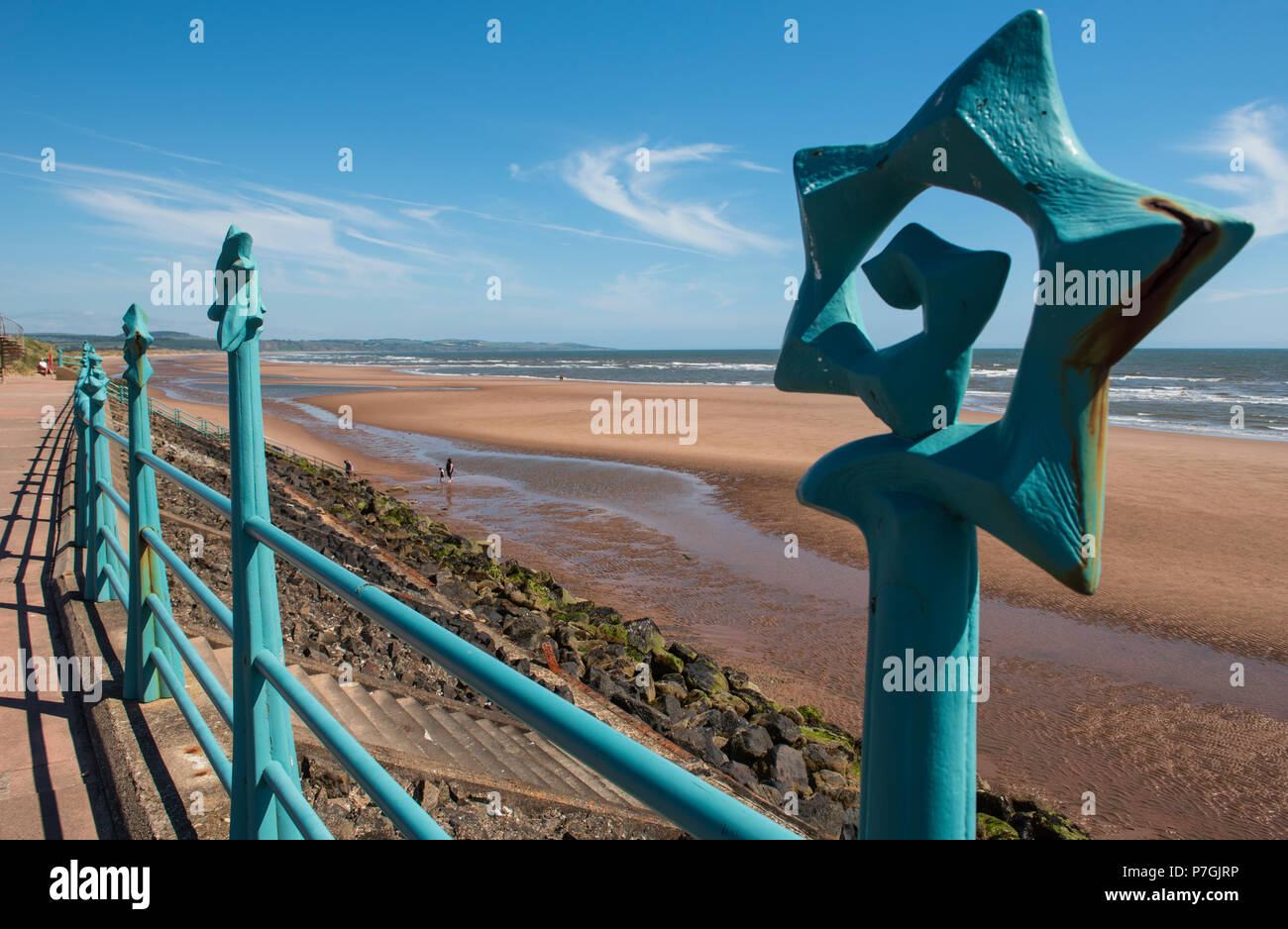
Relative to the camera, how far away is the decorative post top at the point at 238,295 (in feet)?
6.78

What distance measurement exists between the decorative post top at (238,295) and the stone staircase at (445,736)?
2458 mm

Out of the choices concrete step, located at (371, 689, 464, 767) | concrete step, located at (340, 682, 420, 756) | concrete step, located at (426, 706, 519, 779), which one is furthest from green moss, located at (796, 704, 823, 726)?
concrete step, located at (340, 682, 420, 756)

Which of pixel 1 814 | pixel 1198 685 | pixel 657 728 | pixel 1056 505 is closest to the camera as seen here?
pixel 1056 505

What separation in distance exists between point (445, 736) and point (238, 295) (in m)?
3.48

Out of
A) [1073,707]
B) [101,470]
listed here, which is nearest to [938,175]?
[101,470]

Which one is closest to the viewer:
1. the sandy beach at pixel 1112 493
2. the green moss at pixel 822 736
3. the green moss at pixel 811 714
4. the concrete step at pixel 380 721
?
the concrete step at pixel 380 721

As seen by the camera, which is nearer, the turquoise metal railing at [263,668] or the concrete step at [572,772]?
the turquoise metal railing at [263,668]

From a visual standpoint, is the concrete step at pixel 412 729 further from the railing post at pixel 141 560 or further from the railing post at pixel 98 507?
the railing post at pixel 98 507

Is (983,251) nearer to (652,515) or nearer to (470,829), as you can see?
(470,829)

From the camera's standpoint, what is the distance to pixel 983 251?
0.90 meters

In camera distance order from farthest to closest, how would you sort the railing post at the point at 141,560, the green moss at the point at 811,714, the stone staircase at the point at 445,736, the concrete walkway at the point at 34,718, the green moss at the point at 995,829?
the green moss at the point at 811,714, the green moss at the point at 995,829, the stone staircase at the point at 445,736, the railing post at the point at 141,560, the concrete walkway at the point at 34,718

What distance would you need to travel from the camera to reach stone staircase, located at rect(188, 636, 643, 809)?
430 centimetres

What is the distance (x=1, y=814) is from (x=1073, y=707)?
327 inches

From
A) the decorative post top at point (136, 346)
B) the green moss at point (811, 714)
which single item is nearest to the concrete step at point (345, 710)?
the decorative post top at point (136, 346)
